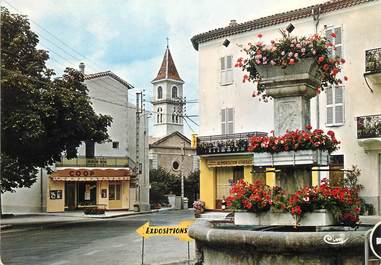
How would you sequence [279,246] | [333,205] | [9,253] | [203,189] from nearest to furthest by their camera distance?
[279,246] → [333,205] → [9,253] → [203,189]

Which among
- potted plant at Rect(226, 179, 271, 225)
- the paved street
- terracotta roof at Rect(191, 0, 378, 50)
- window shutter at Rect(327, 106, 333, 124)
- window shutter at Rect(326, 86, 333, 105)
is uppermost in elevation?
terracotta roof at Rect(191, 0, 378, 50)

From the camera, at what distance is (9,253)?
609 inches

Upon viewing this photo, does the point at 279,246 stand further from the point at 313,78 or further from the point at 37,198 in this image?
the point at 37,198

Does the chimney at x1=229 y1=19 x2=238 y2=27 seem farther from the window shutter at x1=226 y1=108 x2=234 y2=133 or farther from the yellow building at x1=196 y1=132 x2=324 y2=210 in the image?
the yellow building at x1=196 y1=132 x2=324 y2=210

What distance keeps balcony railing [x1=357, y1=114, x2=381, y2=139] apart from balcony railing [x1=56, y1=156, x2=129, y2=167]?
22.7m

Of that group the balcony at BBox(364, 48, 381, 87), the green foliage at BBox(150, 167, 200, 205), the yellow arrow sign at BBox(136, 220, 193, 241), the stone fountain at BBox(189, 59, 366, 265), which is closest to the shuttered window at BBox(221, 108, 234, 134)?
the balcony at BBox(364, 48, 381, 87)

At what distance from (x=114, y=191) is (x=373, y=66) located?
2433cm

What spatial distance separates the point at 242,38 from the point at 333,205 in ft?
85.7

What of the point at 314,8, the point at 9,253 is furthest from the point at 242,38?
the point at 9,253

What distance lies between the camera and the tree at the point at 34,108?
21.7m

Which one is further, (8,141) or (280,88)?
(8,141)

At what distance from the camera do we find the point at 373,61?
26.2 m

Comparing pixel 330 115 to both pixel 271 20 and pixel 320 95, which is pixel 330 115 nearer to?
pixel 320 95

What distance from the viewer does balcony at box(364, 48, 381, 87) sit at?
25.8 m
